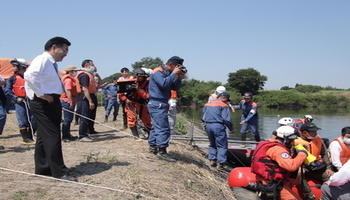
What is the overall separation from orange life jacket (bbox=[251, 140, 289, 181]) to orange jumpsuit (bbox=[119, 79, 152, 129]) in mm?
2925

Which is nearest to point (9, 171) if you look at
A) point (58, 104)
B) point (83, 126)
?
point (58, 104)

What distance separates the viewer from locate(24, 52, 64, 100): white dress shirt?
3.29 m

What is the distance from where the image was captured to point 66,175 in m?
3.49

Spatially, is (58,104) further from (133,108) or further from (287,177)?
(287,177)

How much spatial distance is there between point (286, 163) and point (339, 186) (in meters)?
0.90

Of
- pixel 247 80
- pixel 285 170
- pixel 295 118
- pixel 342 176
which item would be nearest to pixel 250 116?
pixel 285 170

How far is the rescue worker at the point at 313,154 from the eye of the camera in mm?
4559

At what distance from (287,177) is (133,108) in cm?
352

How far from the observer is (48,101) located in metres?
3.38

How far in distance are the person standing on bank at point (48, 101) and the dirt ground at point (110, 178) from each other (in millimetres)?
258

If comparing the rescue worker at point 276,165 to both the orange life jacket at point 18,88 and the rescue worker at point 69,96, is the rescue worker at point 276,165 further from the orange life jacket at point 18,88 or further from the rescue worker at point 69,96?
the orange life jacket at point 18,88

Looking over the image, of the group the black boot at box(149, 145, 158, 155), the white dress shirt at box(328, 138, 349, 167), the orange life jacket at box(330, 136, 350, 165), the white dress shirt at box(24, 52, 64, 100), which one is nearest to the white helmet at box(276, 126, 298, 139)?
the white dress shirt at box(328, 138, 349, 167)

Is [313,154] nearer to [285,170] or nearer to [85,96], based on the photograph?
[285,170]

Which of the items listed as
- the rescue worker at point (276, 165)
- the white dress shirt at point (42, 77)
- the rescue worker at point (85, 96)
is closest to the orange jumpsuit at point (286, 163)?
the rescue worker at point (276, 165)
